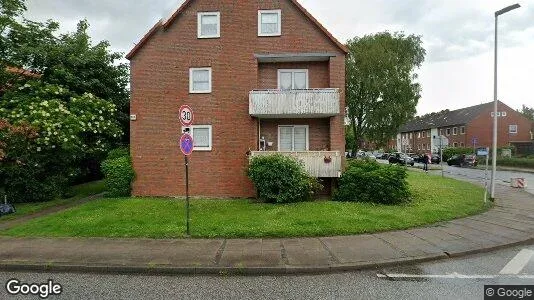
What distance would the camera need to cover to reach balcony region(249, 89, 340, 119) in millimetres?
15242

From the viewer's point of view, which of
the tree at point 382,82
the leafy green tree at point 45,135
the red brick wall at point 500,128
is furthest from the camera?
the red brick wall at point 500,128

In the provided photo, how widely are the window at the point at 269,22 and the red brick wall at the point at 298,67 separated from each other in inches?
59.7

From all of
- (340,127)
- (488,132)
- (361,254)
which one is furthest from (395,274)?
(488,132)

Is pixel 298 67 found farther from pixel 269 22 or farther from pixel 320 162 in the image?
pixel 320 162

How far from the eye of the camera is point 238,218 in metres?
10.7

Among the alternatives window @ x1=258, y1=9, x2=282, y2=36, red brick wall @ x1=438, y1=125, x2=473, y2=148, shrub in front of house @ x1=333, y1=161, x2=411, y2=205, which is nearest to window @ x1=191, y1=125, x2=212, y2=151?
window @ x1=258, y1=9, x2=282, y2=36

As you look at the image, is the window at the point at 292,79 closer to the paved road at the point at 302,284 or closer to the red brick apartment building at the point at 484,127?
the paved road at the point at 302,284

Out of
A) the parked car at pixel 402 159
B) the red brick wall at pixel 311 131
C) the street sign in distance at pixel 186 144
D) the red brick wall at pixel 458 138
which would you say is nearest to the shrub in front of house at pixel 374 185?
the red brick wall at pixel 311 131

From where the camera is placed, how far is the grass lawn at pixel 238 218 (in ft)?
30.1

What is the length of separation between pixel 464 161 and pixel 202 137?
37.4 m

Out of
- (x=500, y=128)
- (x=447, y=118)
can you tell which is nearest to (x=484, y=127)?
(x=500, y=128)

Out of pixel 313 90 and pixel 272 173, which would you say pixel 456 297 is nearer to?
pixel 272 173

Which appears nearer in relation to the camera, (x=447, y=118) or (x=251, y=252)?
(x=251, y=252)

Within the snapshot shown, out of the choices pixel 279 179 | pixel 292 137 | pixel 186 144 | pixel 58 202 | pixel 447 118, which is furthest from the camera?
pixel 447 118
